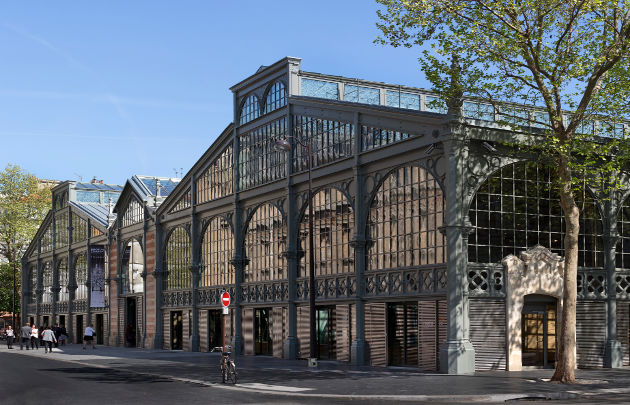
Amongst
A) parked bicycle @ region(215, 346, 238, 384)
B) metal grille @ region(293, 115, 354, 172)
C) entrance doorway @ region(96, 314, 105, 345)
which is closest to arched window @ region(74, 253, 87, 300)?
entrance doorway @ region(96, 314, 105, 345)

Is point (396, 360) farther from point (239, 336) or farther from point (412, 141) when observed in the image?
point (239, 336)

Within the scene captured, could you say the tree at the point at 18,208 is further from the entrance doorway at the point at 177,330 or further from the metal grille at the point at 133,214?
the entrance doorway at the point at 177,330

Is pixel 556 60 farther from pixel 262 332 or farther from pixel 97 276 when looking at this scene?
pixel 97 276

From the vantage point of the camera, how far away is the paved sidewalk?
24.2 m

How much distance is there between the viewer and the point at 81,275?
73625 mm

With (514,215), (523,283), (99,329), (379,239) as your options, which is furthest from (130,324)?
(514,215)

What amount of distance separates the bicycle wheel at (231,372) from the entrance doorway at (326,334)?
11.4 m

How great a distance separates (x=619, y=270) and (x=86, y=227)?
156 ft

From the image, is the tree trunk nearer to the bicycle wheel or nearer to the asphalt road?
the asphalt road

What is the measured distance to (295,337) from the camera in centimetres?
4275

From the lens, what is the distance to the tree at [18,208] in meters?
88.2

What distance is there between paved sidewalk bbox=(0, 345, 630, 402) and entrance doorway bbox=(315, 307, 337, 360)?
1650mm

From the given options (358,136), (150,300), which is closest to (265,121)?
(358,136)

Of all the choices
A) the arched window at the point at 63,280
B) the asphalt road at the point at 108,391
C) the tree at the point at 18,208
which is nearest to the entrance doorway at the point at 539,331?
the asphalt road at the point at 108,391
